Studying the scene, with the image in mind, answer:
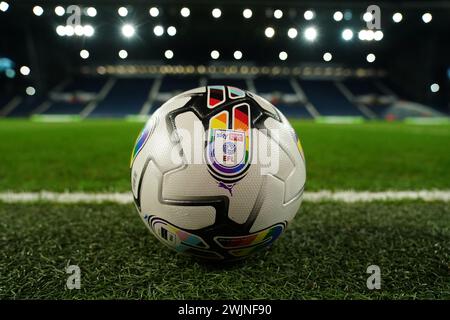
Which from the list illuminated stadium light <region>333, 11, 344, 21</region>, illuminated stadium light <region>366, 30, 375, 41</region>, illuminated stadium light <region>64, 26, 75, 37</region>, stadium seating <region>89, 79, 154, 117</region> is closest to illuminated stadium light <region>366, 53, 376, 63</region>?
illuminated stadium light <region>366, 30, 375, 41</region>

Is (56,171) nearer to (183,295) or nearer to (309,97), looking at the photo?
(183,295)

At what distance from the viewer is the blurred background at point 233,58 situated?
22141mm

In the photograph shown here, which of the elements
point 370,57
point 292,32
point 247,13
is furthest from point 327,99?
point 247,13

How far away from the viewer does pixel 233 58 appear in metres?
31.6

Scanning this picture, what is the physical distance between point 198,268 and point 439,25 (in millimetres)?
30393

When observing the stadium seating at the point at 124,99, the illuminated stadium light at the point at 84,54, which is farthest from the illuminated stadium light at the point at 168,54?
the illuminated stadium light at the point at 84,54

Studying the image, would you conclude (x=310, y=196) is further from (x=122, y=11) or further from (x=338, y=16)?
(x=338, y=16)

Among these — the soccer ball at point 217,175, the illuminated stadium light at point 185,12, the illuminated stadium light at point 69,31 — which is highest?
the illuminated stadium light at point 185,12

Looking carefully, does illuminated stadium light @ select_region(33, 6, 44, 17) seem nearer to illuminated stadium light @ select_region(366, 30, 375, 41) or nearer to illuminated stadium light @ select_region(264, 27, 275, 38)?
illuminated stadium light @ select_region(264, 27, 275, 38)

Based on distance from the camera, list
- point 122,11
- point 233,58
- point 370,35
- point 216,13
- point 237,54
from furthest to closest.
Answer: point 233,58
point 237,54
point 370,35
point 216,13
point 122,11

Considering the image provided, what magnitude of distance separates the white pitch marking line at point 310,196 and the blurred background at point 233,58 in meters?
17.7

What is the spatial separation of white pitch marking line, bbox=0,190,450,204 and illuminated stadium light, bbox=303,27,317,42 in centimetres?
2181

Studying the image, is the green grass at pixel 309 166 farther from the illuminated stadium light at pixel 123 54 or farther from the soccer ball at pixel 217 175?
the illuminated stadium light at pixel 123 54

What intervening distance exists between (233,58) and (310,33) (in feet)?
29.8
